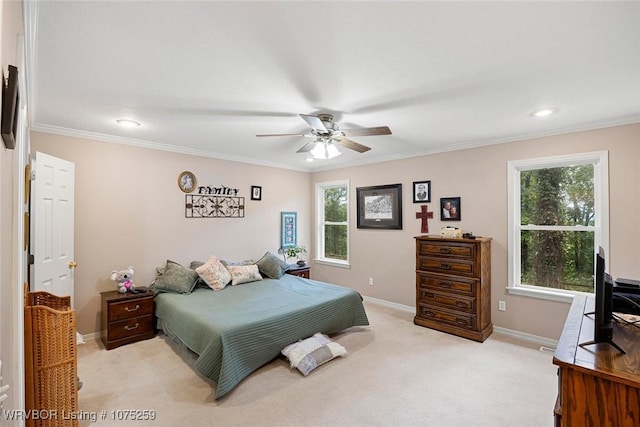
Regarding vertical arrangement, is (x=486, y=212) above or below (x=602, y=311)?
above

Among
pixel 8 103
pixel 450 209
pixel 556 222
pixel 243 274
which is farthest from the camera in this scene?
pixel 243 274

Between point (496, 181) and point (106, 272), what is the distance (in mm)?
4863

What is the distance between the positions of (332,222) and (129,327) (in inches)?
140

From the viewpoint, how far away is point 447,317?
3641 millimetres

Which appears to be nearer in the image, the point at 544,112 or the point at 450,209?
the point at 544,112

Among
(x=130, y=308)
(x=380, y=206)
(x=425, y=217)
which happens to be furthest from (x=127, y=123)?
(x=425, y=217)

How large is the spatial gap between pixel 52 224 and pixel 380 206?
4079 mm

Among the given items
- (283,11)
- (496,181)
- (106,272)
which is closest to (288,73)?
(283,11)

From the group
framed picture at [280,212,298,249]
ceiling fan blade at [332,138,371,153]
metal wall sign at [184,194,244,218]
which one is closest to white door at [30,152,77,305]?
metal wall sign at [184,194,244,218]

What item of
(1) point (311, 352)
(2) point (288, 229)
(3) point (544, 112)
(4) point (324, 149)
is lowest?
(1) point (311, 352)

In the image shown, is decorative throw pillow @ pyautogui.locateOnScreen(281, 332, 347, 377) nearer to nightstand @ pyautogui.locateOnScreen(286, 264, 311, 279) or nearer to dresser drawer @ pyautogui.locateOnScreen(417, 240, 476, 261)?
dresser drawer @ pyautogui.locateOnScreen(417, 240, 476, 261)

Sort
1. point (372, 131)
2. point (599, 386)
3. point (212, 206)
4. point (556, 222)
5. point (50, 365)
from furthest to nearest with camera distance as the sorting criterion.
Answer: point (212, 206), point (556, 222), point (372, 131), point (50, 365), point (599, 386)

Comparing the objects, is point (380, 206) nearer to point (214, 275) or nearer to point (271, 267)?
point (271, 267)

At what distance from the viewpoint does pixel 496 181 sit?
3666 millimetres
